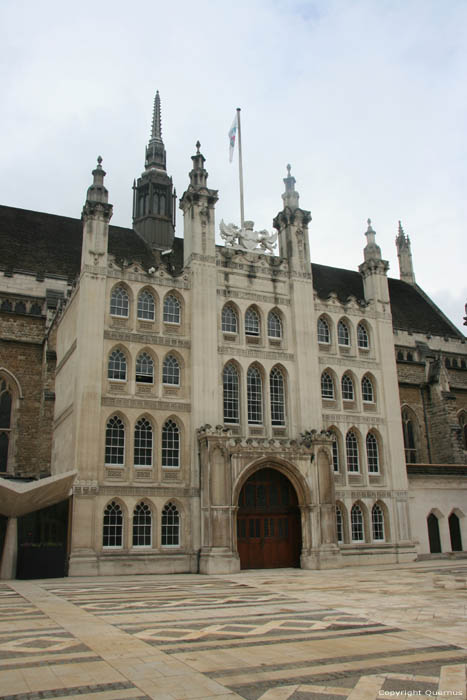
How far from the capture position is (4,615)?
1382cm

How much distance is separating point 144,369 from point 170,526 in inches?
293

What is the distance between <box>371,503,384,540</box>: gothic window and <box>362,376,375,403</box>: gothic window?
5815 mm

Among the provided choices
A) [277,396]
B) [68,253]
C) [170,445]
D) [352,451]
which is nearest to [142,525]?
[170,445]

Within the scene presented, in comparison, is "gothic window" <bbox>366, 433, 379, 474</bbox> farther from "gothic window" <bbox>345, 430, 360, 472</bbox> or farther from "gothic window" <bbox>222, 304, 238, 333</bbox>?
"gothic window" <bbox>222, 304, 238, 333</bbox>

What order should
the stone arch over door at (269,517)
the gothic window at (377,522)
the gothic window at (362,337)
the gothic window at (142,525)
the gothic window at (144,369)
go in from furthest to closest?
the gothic window at (362,337) < the gothic window at (377,522) < the gothic window at (144,369) < the stone arch over door at (269,517) < the gothic window at (142,525)

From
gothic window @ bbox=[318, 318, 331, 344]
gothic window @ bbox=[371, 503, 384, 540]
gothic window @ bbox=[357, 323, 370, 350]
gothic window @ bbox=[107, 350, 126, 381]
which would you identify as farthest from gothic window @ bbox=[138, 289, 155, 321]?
gothic window @ bbox=[371, 503, 384, 540]

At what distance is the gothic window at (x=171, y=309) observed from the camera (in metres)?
32.2

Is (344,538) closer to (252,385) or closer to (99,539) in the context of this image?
(252,385)

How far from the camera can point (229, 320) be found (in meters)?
33.8

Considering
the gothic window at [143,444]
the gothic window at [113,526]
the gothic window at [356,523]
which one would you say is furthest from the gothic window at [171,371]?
the gothic window at [356,523]

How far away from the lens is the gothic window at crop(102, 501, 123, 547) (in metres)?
27.9

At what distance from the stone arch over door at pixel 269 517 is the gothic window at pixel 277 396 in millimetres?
3009

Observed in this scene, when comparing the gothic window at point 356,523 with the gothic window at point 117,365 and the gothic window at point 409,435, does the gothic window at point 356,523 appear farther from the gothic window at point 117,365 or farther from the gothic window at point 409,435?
the gothic window at point 117,365

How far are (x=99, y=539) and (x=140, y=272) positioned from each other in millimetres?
12765
